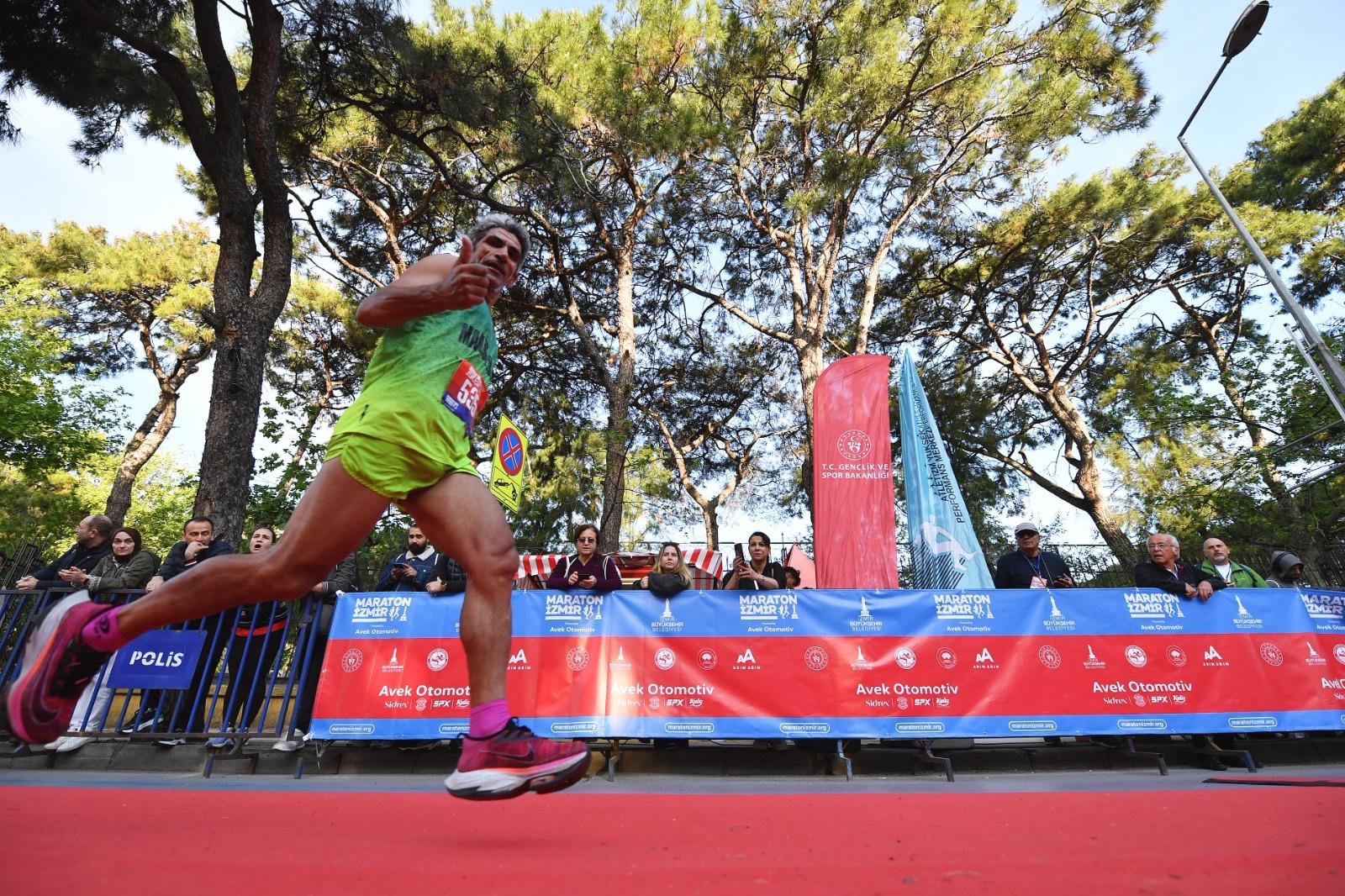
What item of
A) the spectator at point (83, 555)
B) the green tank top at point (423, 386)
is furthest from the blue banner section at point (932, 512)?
the spectator at point (83, 555)

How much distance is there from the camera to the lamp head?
834 centimetres

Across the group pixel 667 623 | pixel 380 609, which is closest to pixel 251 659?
pixel 380 609

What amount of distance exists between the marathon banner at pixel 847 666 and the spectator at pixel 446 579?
0.41 ft

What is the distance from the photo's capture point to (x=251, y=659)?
5.23 meters

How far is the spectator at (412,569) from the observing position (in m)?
5.98

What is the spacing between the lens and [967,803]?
2.36 m

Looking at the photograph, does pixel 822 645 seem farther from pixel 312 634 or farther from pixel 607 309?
pixel 607 309

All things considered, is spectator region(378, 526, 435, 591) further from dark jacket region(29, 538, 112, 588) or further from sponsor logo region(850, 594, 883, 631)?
sponsor logo region(850, 594, 883, 631)

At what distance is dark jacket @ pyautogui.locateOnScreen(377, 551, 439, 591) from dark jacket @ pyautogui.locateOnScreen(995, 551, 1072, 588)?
5.14 m

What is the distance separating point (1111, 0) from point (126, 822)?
1689cm

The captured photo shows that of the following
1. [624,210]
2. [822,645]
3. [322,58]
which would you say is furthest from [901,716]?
[624,210]

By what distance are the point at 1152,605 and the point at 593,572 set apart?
4527 mm

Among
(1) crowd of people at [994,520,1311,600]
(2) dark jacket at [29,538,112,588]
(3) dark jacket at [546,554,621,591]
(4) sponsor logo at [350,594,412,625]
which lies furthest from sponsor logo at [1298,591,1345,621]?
(2) dark jacket at [29,538,112,588]

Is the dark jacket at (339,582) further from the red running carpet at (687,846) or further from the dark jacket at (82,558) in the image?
the red running carpet at (687,846)
